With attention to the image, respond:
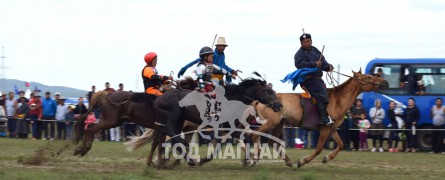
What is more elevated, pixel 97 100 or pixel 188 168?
pixel 97 100

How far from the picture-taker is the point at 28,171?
524 inches

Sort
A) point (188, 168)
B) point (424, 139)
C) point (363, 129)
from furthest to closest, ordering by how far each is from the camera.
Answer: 1. point (424, 139)
2. point (363, 129)
3. point (188, 168)

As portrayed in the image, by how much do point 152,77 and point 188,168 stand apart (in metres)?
1.75

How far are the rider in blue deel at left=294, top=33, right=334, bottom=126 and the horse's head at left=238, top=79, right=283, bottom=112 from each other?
1.00 meters

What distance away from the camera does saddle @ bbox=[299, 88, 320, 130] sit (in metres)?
15.7

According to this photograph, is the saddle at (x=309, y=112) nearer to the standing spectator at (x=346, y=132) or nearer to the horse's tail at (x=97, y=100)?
the horse's tail at (x=97, y=100)

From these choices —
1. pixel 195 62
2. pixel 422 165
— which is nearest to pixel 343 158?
pixel 422 165

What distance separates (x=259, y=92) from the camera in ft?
48.9

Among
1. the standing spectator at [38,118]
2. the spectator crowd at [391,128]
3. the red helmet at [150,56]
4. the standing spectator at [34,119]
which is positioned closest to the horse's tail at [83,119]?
the red helmet at [150,56]

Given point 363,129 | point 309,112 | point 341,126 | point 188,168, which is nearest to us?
point 188,168

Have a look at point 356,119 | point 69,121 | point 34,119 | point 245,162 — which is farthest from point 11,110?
point 245,162

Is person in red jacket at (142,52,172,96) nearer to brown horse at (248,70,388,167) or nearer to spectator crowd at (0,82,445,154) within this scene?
brown horse at (248,70,388,167)

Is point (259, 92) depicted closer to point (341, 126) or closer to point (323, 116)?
point (323, 116)

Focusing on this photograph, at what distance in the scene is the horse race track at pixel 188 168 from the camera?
12885mm
